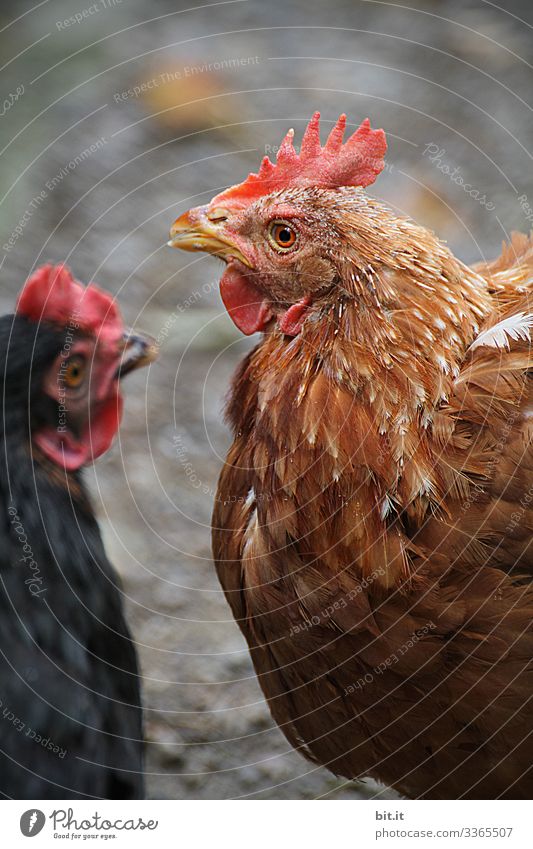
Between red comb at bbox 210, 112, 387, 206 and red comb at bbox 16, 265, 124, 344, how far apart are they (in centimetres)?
20

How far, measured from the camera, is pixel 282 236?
90 centimetres

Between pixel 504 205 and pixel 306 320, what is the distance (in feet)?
4.17

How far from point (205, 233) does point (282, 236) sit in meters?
0.10

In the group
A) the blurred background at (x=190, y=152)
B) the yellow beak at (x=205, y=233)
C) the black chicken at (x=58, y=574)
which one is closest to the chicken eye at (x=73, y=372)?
the black chicken at (x=58, y=574)

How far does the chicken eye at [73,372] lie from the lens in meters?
0.94

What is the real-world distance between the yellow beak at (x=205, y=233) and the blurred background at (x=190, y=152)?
84cm

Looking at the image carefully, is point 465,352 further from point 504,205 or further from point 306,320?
point 504,205

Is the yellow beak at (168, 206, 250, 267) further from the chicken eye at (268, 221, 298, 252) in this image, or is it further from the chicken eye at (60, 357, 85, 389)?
the chicken eye at (60, 357, 85, 389)

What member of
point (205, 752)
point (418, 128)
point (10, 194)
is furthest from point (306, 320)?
point (418, 128)

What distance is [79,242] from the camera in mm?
1962

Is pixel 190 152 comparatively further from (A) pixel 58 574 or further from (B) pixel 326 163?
(A) pixel 58 574

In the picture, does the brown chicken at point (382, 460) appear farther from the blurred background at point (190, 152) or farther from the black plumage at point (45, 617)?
the blurred background at point (190, 152)
